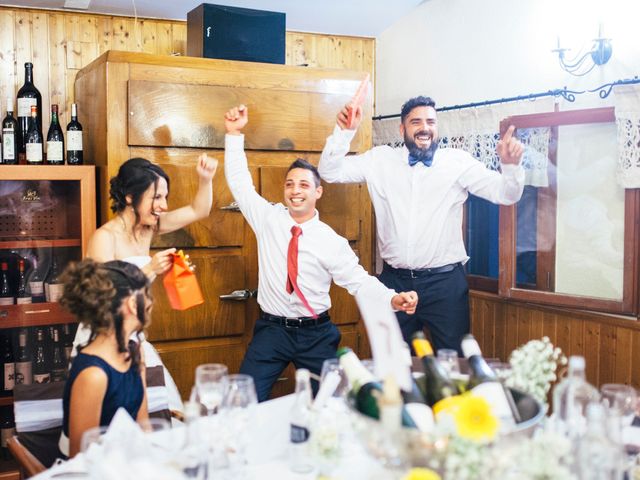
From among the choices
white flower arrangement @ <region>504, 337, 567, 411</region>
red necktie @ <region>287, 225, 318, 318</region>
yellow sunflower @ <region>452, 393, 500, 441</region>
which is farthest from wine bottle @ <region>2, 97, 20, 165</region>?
yellow sunflower @ <region>452, 393, 500, 441</region>

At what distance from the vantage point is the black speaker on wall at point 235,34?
3.88m

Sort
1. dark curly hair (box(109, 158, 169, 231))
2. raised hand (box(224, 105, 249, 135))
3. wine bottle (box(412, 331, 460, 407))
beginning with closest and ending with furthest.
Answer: wine bottle (box(412, 331, 460, 407)) < dark curly hair (box(109, 158, 169, 231)) < raised hand (box(224, 105, 249, 135))

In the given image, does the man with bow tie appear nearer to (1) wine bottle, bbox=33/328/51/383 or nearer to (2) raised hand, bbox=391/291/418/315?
(2) raised hand, bbox=391/291/418/315

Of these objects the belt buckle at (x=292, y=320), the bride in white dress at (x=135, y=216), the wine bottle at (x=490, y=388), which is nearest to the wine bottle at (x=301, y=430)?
the wine bottle at (x=490, y=388)

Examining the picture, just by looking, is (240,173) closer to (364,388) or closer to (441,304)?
(441,304)

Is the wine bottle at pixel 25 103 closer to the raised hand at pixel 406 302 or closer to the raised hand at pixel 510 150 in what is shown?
the raised hand at pixel 406 302

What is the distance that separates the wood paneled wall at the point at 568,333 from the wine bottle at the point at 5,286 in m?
2.43

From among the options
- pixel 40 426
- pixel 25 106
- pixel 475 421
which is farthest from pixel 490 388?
pixel 25 106

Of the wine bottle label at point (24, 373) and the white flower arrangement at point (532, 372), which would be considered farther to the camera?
the wine bottle label at point (24, 373)

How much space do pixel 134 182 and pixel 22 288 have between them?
991 millimetres

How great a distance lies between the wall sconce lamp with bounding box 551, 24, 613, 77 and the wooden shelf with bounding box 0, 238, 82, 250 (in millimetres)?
2461

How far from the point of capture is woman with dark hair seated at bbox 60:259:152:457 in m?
2.04

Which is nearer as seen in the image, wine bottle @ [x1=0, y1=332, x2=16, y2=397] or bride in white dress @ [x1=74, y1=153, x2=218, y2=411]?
bride in white dress @ [x1=74, y1=153, x2=218, y2=411]

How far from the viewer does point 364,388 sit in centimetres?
174
